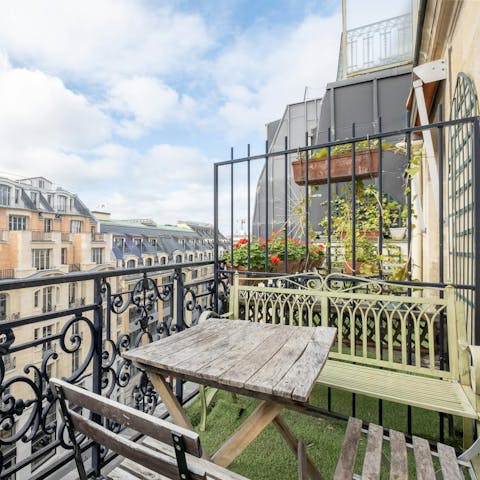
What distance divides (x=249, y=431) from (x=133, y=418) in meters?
0.54

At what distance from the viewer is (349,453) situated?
3.53 feet

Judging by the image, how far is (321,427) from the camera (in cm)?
193

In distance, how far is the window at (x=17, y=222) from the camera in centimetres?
914

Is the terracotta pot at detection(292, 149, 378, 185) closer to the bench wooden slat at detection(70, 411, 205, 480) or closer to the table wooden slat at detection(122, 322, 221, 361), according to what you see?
the table wooden slat at detection(122, 322, 221, 361)

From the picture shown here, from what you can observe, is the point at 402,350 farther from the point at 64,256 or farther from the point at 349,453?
the point at 64,256

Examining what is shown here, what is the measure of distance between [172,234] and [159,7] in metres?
9.56

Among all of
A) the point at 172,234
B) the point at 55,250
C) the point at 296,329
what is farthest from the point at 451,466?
the point at 172,234

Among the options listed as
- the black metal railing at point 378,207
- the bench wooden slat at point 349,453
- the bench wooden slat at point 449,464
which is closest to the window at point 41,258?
the black metal railing at point 378,207

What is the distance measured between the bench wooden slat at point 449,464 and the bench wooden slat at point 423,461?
41 mm

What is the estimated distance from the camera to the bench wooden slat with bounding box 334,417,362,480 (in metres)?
0.98

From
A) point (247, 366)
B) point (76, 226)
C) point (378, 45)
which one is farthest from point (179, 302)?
point (76, 226)

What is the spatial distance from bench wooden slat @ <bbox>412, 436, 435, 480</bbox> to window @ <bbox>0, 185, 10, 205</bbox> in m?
11.4

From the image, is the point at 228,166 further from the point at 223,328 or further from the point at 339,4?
the point at 339,4

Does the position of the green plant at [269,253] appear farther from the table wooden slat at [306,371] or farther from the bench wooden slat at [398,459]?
the bench wooden slat at [398,459]
